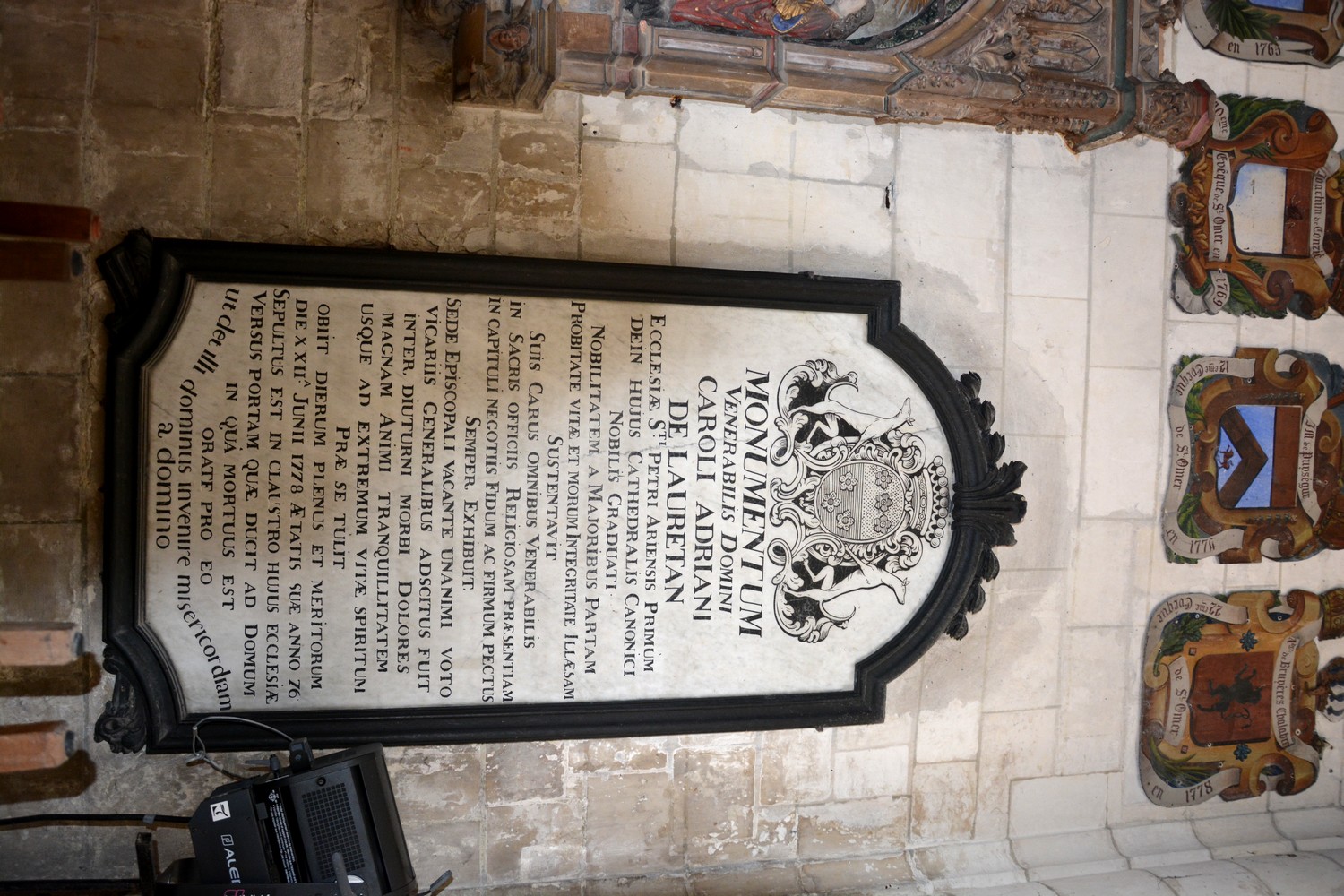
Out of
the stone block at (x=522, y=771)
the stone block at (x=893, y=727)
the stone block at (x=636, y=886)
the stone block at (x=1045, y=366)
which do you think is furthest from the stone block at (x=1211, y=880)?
the stone block at (x=522, y=771)

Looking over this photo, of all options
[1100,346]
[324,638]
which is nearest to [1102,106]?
[1100,346]

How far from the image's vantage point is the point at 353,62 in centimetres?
347

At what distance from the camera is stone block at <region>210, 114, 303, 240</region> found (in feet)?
11.1

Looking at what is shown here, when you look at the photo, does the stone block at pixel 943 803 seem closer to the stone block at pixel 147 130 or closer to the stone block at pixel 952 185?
the stone block at pixel 952 185

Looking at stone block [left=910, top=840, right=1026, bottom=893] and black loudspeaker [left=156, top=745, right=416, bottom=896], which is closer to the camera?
black loudspeaker [left=156, top=745, right=416, bottom=896]

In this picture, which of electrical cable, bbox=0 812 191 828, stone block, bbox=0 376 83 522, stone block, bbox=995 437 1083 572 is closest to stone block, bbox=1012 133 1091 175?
stone block, bbox=995 437 1083 572

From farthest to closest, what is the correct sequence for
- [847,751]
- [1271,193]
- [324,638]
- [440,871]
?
[1271,193]
[847,751]
[440,871]
[324,638]

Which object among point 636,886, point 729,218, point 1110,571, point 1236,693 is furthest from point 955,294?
point 636,886

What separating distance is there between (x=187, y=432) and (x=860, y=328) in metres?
2.43

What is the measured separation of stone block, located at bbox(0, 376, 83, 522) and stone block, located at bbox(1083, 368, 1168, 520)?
386cm

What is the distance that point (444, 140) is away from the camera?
11.6ft

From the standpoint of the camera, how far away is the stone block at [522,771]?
3.66 meters

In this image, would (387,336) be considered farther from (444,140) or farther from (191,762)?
(191,762)

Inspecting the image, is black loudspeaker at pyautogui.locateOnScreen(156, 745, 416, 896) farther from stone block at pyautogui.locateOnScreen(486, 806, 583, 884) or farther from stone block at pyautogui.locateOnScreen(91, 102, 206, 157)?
stone block at pyautogui.locateOnScreen(91, 102, 206, 157)
